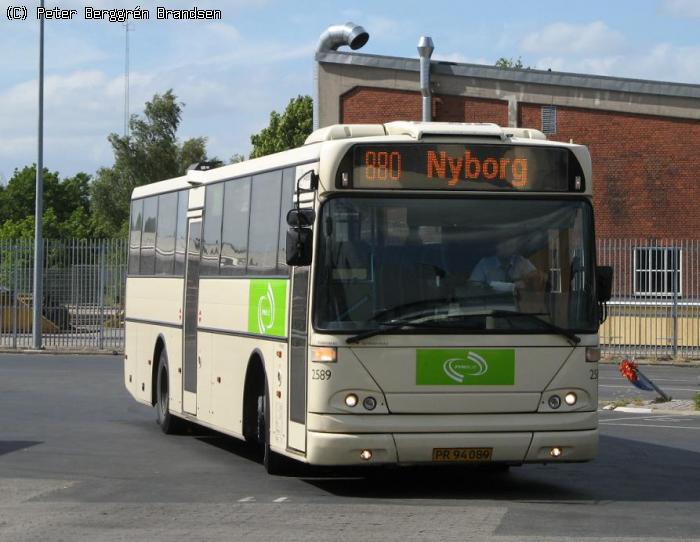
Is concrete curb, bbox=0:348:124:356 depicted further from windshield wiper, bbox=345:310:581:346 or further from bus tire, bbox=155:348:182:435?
windshield wiper, bbox=345:310:581:346

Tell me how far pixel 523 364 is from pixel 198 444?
5.90m

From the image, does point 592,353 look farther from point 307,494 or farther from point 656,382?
point 656,382

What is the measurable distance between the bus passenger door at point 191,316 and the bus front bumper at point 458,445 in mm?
4781

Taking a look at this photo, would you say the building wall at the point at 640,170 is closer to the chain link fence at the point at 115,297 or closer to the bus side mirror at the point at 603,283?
the chain link fence at the point at 115,297

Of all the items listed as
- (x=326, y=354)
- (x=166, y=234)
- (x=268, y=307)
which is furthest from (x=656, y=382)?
(x=326, y=354)

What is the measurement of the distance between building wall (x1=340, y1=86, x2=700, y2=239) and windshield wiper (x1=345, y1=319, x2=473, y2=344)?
31354 millimetres

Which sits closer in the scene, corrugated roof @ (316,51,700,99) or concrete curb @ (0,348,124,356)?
concrete curb @ (0,348,124,356)

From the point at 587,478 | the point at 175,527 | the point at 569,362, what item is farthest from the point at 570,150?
the point at 175,527

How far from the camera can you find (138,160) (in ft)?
294

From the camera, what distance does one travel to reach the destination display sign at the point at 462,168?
12539mm

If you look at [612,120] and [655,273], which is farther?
[612,120]

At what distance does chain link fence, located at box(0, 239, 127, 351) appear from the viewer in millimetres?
40188

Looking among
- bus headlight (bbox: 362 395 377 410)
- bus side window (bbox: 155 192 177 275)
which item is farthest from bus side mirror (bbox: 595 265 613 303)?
bus side window (bbox: 155 192 177 275)

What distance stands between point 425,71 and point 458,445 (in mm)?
33075
